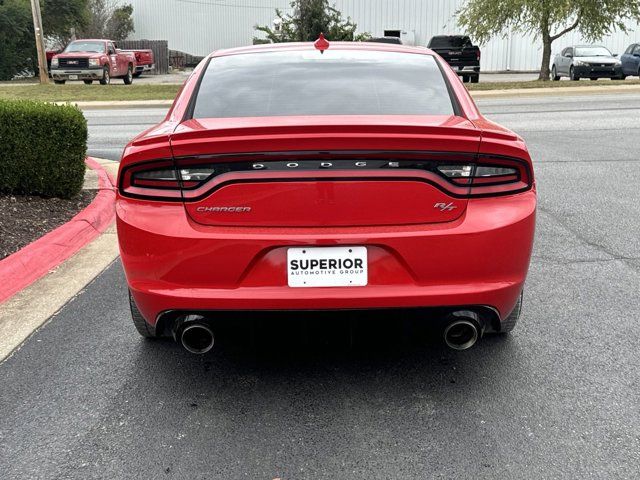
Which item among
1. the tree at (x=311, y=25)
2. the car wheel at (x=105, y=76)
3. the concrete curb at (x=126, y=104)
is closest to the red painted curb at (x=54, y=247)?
the concrete curb at (x=126, y=104)

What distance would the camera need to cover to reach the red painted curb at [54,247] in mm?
5090

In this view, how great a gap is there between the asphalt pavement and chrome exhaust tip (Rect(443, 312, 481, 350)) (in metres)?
0.09

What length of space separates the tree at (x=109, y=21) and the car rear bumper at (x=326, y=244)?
4593 centimetres

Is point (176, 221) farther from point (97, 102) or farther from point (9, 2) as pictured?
point (9, 2)

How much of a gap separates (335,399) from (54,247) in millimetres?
3362

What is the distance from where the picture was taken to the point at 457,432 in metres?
3.09

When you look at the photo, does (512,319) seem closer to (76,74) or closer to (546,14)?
(546,14)

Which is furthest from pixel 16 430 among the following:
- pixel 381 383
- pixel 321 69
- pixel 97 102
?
pixel 97 102

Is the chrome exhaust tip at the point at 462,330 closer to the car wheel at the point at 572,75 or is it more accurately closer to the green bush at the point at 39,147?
the green bush at the point at 39,147

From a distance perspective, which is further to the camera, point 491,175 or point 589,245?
point 589,245

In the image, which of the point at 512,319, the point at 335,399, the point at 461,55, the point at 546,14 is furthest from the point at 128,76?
the point at 335,399

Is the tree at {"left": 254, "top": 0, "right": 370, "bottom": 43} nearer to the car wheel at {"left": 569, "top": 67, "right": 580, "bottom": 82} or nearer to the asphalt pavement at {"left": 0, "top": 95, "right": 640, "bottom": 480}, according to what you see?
the car wheel at {"left": 569, "top": 67, "right": 580, "bottom": 82}

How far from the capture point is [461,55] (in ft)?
102

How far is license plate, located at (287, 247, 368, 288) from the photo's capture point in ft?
10.2
